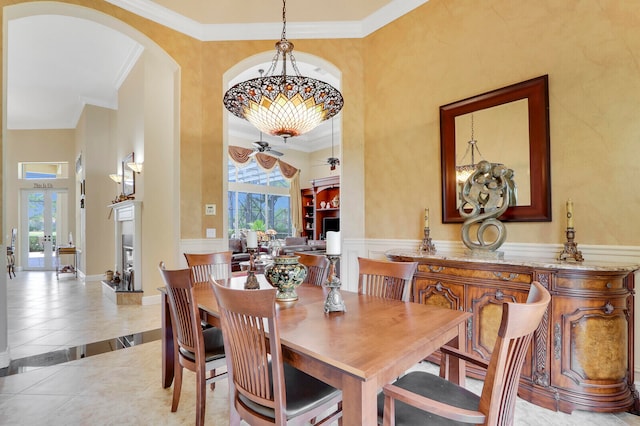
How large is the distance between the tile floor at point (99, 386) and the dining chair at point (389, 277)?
1017 mm

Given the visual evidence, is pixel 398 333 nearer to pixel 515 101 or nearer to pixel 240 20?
pixel 515 101

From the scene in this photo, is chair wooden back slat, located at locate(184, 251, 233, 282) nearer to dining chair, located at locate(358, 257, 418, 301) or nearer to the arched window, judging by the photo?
dining chair, located at locate(358, 257, 418, 301)

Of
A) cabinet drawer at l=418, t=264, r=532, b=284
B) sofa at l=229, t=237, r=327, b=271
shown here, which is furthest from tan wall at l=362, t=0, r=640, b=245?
sofa at l=229, t=237, r=327, b=271

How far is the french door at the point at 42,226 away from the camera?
872 cm

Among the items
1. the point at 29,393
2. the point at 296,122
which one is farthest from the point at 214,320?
the point at 29,393

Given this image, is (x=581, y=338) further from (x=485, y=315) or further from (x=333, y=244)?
(x=333, y=244)

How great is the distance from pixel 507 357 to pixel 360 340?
0.50m

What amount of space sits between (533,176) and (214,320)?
253 cm

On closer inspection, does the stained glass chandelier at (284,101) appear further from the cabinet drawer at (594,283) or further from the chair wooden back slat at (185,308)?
the cabinet drawer at (594,283)

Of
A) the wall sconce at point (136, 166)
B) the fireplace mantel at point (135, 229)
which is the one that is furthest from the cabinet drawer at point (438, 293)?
the wall sconce at point (136, 166)

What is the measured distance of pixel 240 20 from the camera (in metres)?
3.81

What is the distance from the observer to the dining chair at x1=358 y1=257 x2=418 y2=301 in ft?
6.60

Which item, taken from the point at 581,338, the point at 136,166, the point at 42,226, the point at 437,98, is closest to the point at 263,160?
the point at 136,166

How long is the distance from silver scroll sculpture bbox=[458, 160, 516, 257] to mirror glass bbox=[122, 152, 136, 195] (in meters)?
4.91
